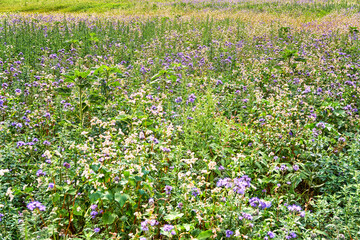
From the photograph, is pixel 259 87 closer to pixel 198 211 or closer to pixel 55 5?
pixel 198 211

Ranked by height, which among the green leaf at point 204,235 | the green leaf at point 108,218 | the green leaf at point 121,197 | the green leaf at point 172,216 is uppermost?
the green leaf at point 121,197

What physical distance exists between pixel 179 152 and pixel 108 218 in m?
0.89

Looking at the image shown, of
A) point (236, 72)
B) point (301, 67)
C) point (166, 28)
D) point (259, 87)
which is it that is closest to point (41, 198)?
point (259, 87)

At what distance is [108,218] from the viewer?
246 centimetres

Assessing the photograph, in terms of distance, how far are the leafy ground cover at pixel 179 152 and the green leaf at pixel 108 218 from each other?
1cm

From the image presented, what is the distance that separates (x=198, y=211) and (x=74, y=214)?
1204 millimetres

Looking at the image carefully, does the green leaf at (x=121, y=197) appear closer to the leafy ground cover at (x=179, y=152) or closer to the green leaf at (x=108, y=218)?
the leafy ground cover at (x=179, y=152)

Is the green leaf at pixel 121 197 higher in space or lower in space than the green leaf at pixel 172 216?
higher

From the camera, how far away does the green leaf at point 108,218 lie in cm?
243

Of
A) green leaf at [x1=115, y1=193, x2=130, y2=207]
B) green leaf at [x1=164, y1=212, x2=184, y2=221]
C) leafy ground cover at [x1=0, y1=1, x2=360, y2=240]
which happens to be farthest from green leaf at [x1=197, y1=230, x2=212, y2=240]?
green leaf at [x1=115, y1=193, x2=130, y2=207]

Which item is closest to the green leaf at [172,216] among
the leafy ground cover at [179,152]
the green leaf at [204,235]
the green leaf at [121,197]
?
the leafy ground cover at [179,152]

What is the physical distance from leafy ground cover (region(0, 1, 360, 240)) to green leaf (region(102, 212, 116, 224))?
10 mm

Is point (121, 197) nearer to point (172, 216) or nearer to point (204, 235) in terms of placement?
point (172, 216)

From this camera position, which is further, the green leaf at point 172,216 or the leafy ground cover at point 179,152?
the leafy ground cover at point 179,152
